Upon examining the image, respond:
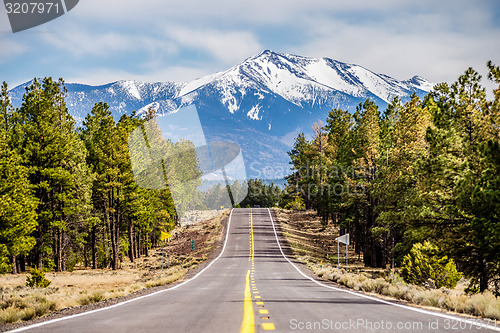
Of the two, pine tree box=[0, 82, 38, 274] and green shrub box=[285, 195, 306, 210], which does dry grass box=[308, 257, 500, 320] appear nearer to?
pine tree box=[0, 82, 38, 274]

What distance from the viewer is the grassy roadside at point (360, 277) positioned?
10.0m

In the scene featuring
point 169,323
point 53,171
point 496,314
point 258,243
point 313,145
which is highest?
point 313,145

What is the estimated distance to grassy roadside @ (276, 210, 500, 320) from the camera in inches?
396

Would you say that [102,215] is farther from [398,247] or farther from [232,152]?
[398,247]

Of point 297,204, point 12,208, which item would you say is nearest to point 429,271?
point 12,208

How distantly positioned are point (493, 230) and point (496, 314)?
5.53 m

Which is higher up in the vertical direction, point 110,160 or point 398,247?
point 110,160

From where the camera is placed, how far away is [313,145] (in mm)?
73500

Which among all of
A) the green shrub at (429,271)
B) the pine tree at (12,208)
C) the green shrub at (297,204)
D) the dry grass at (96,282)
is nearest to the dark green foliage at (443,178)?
the green shrub at (429,271)

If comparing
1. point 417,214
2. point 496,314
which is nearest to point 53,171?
point 417,214

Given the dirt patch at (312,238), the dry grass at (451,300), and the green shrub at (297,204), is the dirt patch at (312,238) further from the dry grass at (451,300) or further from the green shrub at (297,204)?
the dry grass at (451,300)

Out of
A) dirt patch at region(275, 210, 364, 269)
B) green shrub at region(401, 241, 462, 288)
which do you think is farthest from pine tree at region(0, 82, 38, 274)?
dirt patch at region(275, 210, 364, 269)

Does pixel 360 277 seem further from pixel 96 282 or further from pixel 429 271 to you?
pixel 96 282

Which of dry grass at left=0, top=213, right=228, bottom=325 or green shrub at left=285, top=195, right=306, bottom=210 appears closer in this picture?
dry grass at left=0, top=213, right=228, bottom=325
